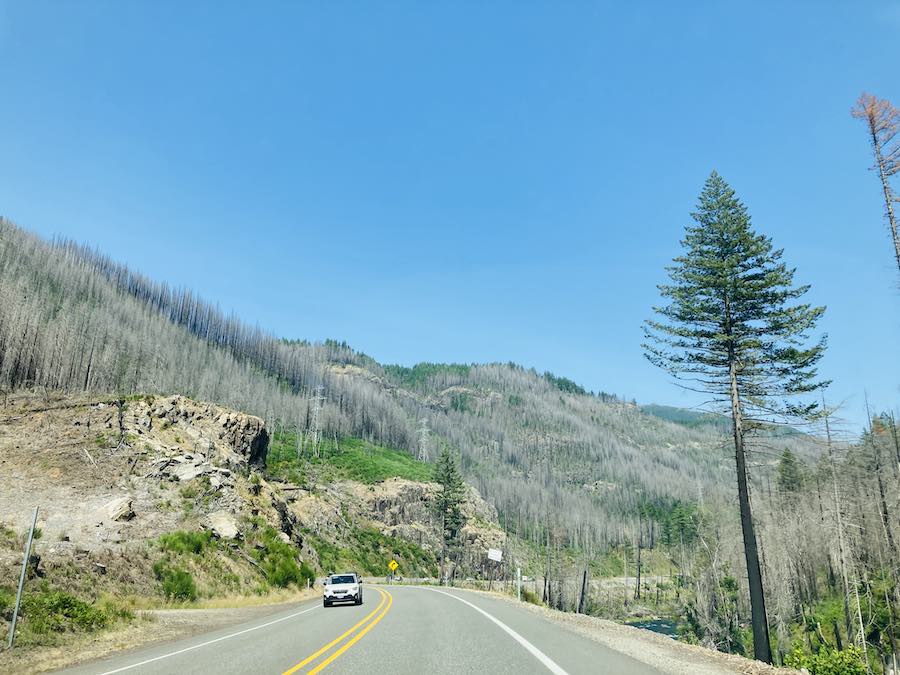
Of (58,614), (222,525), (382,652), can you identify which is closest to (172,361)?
(222,525)

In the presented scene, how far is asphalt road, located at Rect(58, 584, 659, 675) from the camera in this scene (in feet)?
29.8

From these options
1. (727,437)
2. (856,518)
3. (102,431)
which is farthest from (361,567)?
(727,437)

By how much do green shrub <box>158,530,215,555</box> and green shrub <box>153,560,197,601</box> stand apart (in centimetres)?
272

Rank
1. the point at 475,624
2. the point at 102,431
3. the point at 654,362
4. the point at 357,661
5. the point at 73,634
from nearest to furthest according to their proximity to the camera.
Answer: the point at 357,661, the point at 73,634, the point at 475,624, the point at 654,362, the point at 102,431

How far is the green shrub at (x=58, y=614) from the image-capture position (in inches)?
542

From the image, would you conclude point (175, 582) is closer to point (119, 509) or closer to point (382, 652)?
point (119, 509)

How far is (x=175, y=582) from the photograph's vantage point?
2611 cm

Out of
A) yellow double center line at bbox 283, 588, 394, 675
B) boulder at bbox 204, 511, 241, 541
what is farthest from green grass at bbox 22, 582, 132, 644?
boulder at bbox 204, 511, 241, 541

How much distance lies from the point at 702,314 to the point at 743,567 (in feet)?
173

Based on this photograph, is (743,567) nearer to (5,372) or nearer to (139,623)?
(139,623)

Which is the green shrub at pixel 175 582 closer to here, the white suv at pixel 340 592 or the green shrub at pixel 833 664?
the white suv at pixel 340 592

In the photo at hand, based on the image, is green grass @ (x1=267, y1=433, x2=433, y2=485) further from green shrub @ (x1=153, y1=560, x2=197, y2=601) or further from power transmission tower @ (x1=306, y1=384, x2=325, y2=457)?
green shrub @ (x1=153, y1=560, x2=197, y2=601)

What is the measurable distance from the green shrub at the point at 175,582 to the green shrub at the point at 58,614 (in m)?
10.3

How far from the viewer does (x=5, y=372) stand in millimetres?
62688
